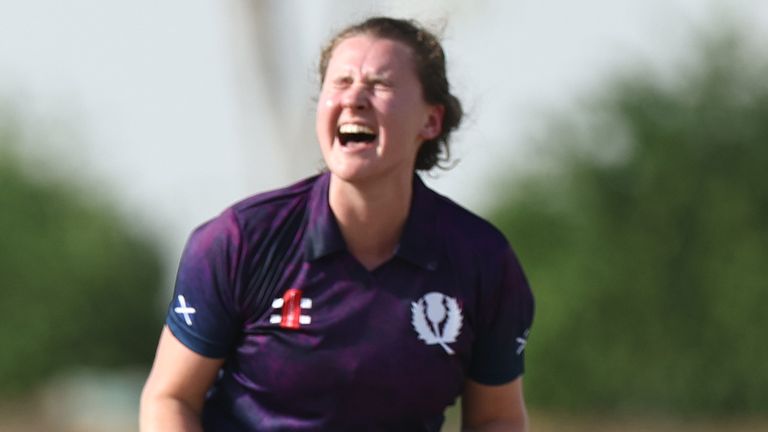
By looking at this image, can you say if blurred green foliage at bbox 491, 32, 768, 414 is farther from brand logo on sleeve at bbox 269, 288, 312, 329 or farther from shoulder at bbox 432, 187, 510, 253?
brand logo on sleeve at bbox 269, 288, 312, 329

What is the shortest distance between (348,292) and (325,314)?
8cm

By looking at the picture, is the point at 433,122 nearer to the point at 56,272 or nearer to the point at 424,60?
the point at 424,60

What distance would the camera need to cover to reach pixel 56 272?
15.6 meters

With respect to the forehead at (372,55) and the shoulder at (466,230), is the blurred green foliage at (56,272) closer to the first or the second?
the shoulder at (466,230)

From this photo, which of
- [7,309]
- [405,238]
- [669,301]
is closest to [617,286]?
[669,301]

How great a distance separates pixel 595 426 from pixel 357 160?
9.31m

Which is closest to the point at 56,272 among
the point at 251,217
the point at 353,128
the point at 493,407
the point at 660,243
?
the point at 660,243

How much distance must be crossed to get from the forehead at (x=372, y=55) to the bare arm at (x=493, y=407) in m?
0.88

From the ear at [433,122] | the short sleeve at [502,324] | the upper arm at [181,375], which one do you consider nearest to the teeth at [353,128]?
the ear at [433,122]

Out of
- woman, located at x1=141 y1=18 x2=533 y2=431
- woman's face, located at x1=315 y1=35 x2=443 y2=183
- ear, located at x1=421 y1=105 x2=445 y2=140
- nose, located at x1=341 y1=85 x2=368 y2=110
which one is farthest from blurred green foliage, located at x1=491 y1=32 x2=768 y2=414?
nose, located at x1=341 y1=85 x2=368 y2=110

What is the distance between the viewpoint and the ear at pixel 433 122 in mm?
5090

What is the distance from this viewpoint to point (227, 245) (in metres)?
4.84

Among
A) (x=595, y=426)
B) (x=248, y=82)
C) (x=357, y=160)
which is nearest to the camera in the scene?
(x=357, y=160)

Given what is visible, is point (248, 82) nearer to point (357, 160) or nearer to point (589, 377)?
point (589, 377)
